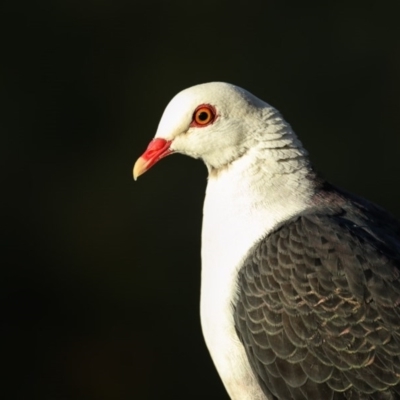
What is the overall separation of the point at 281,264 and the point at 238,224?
0.25m

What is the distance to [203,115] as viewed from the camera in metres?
4.45

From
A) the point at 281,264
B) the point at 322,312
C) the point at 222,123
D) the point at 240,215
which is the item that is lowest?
the point at 322,312

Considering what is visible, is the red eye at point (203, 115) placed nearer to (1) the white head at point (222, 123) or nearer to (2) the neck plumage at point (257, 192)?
(1) the white head at point (222, 123)

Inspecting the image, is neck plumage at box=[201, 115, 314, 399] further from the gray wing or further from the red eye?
the red eye

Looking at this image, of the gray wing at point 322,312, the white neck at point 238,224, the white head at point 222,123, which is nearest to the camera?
the gray wing at point 322,312

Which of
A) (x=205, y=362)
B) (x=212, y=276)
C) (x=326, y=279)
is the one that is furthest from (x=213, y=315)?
(x=205, y=362)

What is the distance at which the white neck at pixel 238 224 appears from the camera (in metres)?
4.31

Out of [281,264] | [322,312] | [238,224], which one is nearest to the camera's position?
[322,312]

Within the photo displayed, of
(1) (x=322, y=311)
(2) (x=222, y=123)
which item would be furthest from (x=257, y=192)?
(1) (x=322, y=311)

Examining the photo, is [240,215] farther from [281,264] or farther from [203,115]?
[203,115]

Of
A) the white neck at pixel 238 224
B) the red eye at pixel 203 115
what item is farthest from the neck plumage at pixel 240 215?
the red eye at pixel 203 115

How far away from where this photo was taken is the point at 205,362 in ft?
26.2

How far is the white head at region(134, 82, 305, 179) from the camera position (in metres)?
4.42

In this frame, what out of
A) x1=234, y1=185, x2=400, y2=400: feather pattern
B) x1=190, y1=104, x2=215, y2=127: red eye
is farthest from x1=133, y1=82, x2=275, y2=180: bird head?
x1=234, y1=185, x2=400, y2=400: feather pattern
